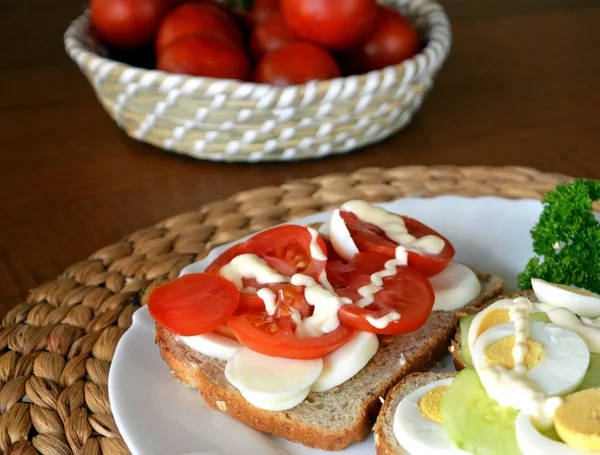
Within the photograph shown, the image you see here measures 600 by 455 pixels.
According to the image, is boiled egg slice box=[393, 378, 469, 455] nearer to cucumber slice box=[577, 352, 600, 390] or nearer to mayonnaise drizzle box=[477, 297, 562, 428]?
mayonnaise drizzle box=[477, 297, 562, 428]

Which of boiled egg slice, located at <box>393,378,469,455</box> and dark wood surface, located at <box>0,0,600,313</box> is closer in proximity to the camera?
boiled egg slice, located at <box>393,378,469,455</box>

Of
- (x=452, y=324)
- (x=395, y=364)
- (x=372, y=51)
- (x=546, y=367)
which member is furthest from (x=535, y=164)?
(x=546, y=367)

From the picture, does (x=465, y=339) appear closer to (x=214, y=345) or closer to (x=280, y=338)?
(x=280, y=338)

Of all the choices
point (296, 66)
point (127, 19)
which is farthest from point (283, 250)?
point (127, 19)

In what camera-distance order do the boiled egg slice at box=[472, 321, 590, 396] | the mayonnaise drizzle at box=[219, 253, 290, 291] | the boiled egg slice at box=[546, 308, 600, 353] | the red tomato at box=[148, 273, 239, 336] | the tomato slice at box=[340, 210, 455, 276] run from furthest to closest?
the tomato slice at box=[340, 210, 455, 276]
the mayonnaise drizzle at box=[219, 253, 290, 291]
the red tomato at box=[148, 273, 239, 336]
the boiled egg slice at box=[546, 308, 600, 353]
the boiled egg slice at box=[472, 321, 590, 396]

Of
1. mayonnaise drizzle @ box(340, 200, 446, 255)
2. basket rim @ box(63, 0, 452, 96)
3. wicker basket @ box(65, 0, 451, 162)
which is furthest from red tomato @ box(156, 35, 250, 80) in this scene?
mayonnaise drizzle @ box(340, 200, 446, 255)

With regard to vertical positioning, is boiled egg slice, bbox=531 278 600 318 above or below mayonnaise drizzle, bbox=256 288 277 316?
above

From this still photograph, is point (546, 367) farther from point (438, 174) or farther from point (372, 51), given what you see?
point (372, 51)

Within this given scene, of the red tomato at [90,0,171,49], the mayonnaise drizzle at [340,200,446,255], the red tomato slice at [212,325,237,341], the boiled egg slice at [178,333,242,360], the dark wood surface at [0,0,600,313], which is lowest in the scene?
the dark wood surface at [0,0,600,313]
